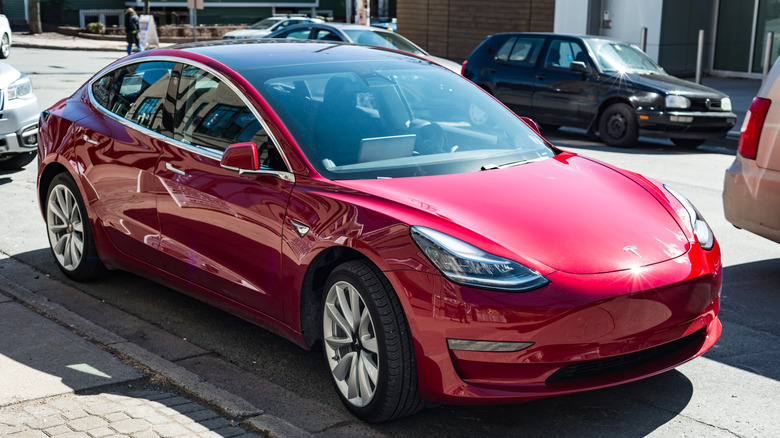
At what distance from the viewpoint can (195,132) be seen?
5242 millimetres

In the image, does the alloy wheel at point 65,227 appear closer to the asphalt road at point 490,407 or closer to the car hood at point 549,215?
the asphalt road at point 490,407

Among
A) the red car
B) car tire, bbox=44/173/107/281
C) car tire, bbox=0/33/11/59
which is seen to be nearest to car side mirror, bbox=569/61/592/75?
the red car

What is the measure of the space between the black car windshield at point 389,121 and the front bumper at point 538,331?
969 millimetres

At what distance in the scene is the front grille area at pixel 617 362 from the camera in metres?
3.85

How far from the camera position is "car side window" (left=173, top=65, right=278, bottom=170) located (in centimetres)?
486

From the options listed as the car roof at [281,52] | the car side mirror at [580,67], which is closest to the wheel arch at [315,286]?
the car roof at [281,52]

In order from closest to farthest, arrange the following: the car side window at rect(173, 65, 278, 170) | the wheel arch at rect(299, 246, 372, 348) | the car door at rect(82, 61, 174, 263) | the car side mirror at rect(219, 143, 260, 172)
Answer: the wheel arch at rect(299, 246, 372, 348) → the car side mirror at rect(219, 143, 260, 172) → the car side window at rect(173, 65, 278, 170) → the car door at rect(82, 61, 174, 263)

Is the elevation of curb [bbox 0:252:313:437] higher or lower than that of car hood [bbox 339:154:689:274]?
lower

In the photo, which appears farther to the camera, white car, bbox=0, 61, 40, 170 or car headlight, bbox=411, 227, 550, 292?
white car, bbox=0, 61, 40, 170

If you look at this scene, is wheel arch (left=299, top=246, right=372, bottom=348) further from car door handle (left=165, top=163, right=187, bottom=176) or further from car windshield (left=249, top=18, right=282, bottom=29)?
car windshield (left=249, top=18, right=282, bottom=29)

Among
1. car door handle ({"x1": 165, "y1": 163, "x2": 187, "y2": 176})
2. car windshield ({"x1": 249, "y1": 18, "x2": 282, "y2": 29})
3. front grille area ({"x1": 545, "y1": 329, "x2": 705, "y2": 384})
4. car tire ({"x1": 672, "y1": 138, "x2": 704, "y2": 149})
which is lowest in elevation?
car tire ({"x1": 672, "y1": 138, "x2": 704, "y2": 149})

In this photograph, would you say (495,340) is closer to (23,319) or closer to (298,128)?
(298,128)

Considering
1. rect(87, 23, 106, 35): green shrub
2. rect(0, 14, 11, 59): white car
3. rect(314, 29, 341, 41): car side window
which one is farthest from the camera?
rect(87, 23, 106, 35): green shrub

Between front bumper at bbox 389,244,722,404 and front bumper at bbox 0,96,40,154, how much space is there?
23.0 feet
